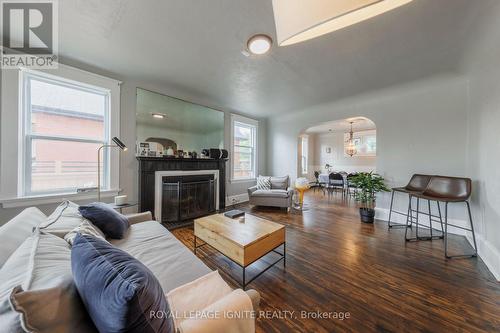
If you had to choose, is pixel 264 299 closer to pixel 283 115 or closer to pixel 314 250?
pixel 314 250

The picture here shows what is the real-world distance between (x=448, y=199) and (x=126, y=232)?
3.77 m

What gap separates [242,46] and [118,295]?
8.07 feet

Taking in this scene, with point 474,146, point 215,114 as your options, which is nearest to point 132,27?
point 215,114

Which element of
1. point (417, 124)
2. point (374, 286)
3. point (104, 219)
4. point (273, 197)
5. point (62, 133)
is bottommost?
point (374, 286)

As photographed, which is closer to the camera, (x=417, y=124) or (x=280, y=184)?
(x=417, y=124)

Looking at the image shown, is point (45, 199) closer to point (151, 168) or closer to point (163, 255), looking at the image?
point (151, 168)

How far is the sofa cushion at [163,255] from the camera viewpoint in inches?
46.3

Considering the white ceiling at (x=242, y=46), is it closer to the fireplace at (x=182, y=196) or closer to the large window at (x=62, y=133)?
the large window at (x=62, y=133)

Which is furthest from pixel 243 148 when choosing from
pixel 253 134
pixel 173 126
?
pixel 173 126

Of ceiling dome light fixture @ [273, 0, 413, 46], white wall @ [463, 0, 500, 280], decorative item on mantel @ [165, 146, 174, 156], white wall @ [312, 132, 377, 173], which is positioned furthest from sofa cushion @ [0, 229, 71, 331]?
white wall @ [312, 132, 377, 173]

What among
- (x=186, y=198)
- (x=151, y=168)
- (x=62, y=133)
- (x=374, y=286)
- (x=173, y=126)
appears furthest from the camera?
(x=173, y=126)

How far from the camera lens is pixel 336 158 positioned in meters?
8.23

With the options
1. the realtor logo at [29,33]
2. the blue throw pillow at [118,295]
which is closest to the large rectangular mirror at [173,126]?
the realtor logo at [29,33]

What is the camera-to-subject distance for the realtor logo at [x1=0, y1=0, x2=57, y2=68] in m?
1.71
